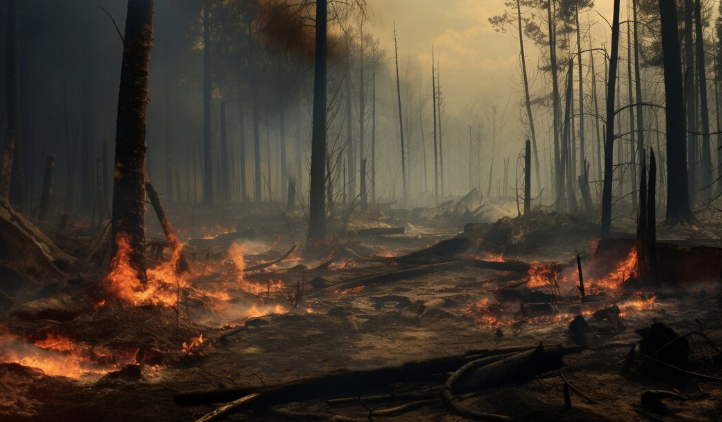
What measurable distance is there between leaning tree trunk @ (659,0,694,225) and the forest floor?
23.0 feet

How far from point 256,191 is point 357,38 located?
1314 centimetres

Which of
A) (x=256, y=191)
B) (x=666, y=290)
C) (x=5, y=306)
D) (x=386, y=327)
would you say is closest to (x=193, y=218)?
(x=256, y=191)

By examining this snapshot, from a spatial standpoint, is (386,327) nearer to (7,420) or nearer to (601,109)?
(7,420)

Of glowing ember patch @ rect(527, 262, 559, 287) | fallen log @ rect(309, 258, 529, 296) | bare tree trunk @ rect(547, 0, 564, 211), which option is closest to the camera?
glowing ember patch @ rect(527, 262, 559, 287)

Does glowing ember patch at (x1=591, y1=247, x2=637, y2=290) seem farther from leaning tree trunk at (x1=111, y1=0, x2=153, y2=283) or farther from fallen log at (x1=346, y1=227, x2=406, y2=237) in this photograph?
fallen log at (x1=346, y1=227, x2=406, y2=237)

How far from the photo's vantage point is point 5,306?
7.93 meters

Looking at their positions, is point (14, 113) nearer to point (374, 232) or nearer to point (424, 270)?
point (374, 232)

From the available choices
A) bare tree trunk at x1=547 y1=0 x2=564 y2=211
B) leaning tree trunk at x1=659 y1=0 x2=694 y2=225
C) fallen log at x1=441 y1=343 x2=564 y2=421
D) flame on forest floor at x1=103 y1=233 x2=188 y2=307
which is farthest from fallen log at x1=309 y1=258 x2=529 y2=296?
bare tree trunk at x1=547 y1=0 x2=564 y2=211

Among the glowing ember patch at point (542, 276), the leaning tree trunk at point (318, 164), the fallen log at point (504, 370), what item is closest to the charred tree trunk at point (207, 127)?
the leaning tree trunk at point (318, 164)

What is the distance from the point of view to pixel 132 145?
786cm

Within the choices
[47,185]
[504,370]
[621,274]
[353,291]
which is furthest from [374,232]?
[504,370]

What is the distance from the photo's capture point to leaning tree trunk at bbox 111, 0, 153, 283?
7805 millimetres

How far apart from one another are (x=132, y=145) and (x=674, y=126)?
15657mm

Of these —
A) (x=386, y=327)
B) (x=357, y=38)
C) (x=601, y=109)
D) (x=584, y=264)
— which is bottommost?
(x=386, y=327)
